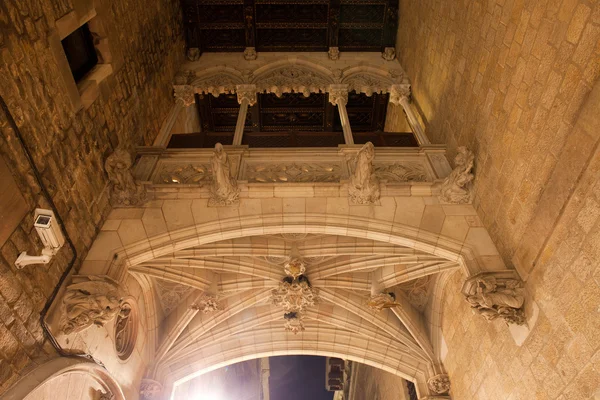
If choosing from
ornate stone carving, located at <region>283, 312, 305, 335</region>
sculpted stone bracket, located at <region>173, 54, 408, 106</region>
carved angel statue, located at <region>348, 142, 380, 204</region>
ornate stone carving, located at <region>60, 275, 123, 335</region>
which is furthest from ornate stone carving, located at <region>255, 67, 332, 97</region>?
ornate stone carving, located at <region>60, 275, 123, 335</region>

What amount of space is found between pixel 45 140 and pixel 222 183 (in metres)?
1.90

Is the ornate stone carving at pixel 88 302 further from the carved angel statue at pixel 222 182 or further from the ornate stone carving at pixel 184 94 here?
the ornate stone carving at pixel 184 94

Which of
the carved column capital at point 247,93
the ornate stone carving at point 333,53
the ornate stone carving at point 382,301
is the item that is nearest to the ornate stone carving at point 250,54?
the carved column capital at point 247,93

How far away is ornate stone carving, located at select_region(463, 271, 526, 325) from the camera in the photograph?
13.5 ft

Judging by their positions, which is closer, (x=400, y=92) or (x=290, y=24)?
(x=400, y=92)

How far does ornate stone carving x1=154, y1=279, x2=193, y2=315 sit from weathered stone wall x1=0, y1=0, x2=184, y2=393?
209 cm

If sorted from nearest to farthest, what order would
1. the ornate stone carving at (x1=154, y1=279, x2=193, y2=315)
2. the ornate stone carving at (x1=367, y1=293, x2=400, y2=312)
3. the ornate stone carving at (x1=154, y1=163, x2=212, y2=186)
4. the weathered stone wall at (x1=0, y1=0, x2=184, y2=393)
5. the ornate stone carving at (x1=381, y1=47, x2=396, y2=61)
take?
the weathered stone wall at (x1=0, y1=0, x2=184, y2=393), the ornate stone carving at (x1=154, y1=163, x2=212, y2=186), the ornate stone carving at (x1=367, y1=293, x2=400, y2=312), the ornate stone carving at (x1=154, y1=279, x2=193, y2=315), the ornate stone carving at (x1=381, y1=47, x2=396, y2=61)

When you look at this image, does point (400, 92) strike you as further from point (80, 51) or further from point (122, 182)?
point (80, 51)

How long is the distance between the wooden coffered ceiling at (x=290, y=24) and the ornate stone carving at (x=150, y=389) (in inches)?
261

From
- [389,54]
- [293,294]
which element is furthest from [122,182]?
[389,54]

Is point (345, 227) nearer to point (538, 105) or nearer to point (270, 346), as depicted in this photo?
point (538, 105)

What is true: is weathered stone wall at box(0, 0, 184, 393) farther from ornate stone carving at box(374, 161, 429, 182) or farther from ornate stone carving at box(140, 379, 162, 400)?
ornate stone carving at box(374, 161, 429, 182)

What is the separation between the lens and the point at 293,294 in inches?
255

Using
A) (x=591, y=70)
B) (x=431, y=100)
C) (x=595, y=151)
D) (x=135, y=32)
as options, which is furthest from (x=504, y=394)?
(x=135, y=32)
